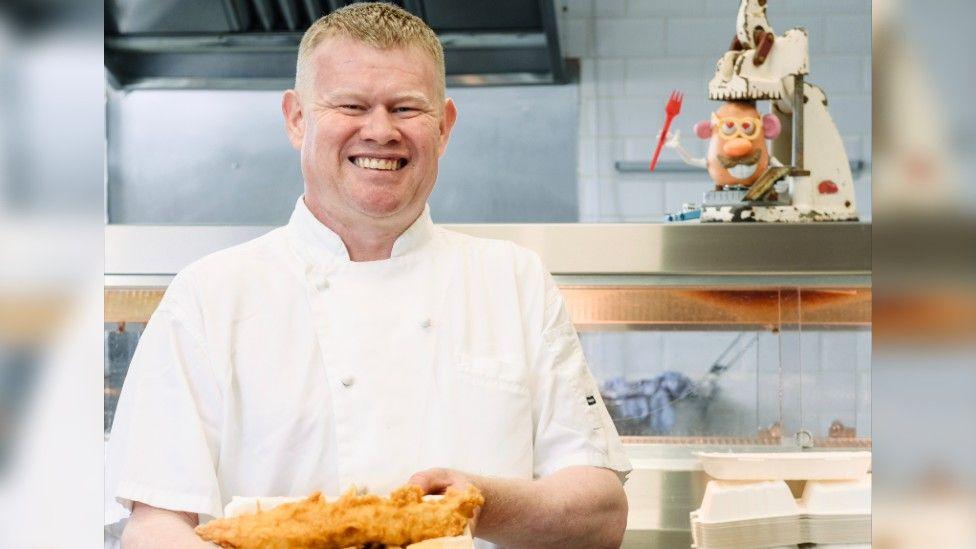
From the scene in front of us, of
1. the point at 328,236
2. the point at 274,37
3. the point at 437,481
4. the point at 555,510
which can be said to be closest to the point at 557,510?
the point at 555,510

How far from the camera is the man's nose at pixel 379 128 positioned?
3.98ft

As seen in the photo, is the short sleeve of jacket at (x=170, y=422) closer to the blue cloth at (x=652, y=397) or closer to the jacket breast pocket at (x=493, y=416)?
the jacket breast pocket at (x=493, y=416)

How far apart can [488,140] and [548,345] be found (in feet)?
7.46

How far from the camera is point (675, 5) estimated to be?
3.52m

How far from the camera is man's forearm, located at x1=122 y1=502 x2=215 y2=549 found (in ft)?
3.64

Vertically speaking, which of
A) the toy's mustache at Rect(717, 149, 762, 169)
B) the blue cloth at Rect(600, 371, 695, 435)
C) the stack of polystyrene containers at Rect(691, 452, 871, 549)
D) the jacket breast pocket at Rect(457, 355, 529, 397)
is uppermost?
the toy's mustache at Rect(717, 149, 762, 169)

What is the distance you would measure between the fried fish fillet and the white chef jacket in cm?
35

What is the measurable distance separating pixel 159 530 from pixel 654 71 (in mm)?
2722

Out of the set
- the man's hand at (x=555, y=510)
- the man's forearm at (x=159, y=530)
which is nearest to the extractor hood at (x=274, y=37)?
the man's hand at (x=555, y=510)

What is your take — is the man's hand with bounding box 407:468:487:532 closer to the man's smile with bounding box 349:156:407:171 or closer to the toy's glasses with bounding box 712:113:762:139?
Result: the man's smile with bounding box 349:156:407:171

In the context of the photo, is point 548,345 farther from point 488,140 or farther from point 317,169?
point 488,140

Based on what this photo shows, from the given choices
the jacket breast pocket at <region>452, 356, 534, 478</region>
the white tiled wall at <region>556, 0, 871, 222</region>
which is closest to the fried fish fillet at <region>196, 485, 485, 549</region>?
the jacket breast pocket at <region>452, 356, 534, 478</region>

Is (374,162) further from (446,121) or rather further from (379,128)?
(446,121)

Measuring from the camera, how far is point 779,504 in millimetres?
1567
